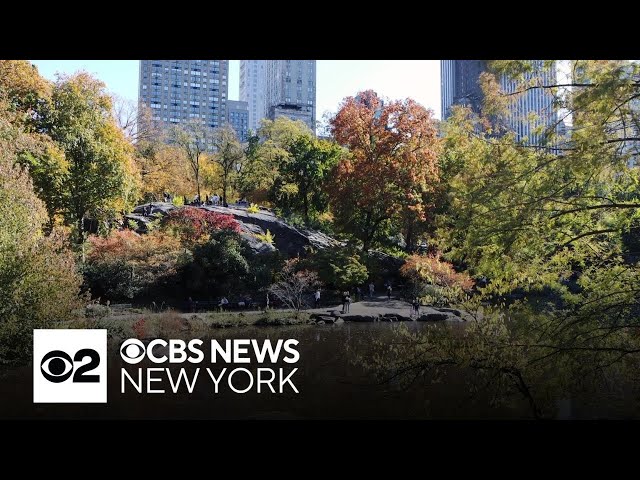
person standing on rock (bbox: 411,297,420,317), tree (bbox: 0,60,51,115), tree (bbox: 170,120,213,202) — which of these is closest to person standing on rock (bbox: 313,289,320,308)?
person standing on rock (bbox: 411,297,420,317)

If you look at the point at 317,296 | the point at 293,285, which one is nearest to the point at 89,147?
the point at 293,285

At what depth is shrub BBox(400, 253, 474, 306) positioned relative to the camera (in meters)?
5.49

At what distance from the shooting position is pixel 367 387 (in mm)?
5531

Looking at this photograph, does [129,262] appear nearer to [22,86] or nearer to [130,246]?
[130,246]

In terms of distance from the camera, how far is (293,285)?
6316 millimetres

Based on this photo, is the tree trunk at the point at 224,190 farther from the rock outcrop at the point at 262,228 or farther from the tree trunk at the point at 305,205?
→ the tree trunk at the point at 305,205

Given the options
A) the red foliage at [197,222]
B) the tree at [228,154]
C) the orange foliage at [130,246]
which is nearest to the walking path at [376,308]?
the red foliage at [197,222]

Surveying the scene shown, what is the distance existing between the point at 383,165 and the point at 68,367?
3899 millimetres

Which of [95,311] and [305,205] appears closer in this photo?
[95,311]

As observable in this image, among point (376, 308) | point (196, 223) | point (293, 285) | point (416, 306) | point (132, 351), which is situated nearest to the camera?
point (132, 351)

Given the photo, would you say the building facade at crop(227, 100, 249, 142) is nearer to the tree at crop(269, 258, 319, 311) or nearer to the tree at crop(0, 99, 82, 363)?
the tree at crop(269, 258, 319, 311)

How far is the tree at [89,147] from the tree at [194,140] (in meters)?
0.62

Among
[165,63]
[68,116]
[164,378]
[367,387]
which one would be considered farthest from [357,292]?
[68,116]
